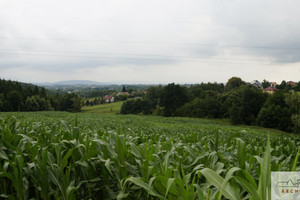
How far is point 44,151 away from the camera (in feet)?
4.41

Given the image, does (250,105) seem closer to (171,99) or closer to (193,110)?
(193,110)

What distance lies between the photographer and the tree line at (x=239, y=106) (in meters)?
41.2

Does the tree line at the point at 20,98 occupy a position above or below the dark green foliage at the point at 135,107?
above

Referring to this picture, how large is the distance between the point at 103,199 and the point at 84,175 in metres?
0.23

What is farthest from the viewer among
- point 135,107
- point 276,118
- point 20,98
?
point 135,107

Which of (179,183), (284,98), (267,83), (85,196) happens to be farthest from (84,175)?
(267,83)

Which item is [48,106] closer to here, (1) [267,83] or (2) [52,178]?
(2) [52,178]

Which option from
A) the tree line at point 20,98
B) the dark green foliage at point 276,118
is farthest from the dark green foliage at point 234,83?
the tree line at point 20,98

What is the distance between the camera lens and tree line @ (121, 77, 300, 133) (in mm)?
41156

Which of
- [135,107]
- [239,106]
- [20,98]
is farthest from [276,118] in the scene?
[20,98]

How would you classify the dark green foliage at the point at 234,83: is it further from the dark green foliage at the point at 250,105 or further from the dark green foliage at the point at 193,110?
the dark green foliage at the point at 250,105

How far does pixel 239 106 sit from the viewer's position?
176 ft

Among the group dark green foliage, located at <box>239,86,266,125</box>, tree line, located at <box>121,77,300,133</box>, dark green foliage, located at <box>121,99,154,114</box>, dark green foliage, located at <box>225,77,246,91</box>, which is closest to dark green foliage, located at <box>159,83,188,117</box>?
tree line, located at <box>121,77,300,133</box>

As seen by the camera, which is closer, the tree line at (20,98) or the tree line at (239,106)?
the tree line at (239,106)
